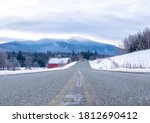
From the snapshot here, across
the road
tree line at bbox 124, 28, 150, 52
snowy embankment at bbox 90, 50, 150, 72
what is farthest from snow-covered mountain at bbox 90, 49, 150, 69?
tree line at bbox 124, 28, 150, 52

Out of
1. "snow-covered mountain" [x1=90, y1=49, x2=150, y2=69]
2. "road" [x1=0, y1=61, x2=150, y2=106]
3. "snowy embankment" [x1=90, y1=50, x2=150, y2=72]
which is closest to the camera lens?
"road" [x1=0, y1=61, x2=150, y2=106]

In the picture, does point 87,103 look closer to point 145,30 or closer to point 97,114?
point 97,114

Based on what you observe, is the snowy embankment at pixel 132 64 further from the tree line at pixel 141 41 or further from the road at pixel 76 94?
the tree line at pixel 141 41

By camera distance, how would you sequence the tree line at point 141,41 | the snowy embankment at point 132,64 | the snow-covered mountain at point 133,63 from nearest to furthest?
1. the snowy embankment at point 132,64
2. the snow-covered mountain at point 133,63
3. the tree line at point 141,41

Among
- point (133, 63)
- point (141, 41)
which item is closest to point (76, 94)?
point (133, 63)

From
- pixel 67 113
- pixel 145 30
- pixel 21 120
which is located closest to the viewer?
pixel 21 120

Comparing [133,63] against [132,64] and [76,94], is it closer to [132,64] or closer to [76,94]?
[132,64]

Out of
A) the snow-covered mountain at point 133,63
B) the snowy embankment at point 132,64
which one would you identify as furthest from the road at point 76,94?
the snow-covered mountain at point 133,63

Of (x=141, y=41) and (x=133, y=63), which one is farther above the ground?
(x=141, y=41)

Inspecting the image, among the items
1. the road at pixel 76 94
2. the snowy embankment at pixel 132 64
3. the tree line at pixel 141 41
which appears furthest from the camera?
the tree line at pixel 141 41

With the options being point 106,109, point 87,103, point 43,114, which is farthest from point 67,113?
point 87,103

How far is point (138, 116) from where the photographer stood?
6.55 meters

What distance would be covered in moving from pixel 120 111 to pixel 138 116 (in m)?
0.54

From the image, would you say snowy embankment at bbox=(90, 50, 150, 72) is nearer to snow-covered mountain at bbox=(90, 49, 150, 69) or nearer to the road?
snow-covered mountain at bbox=(90, 49, 150, 69)
